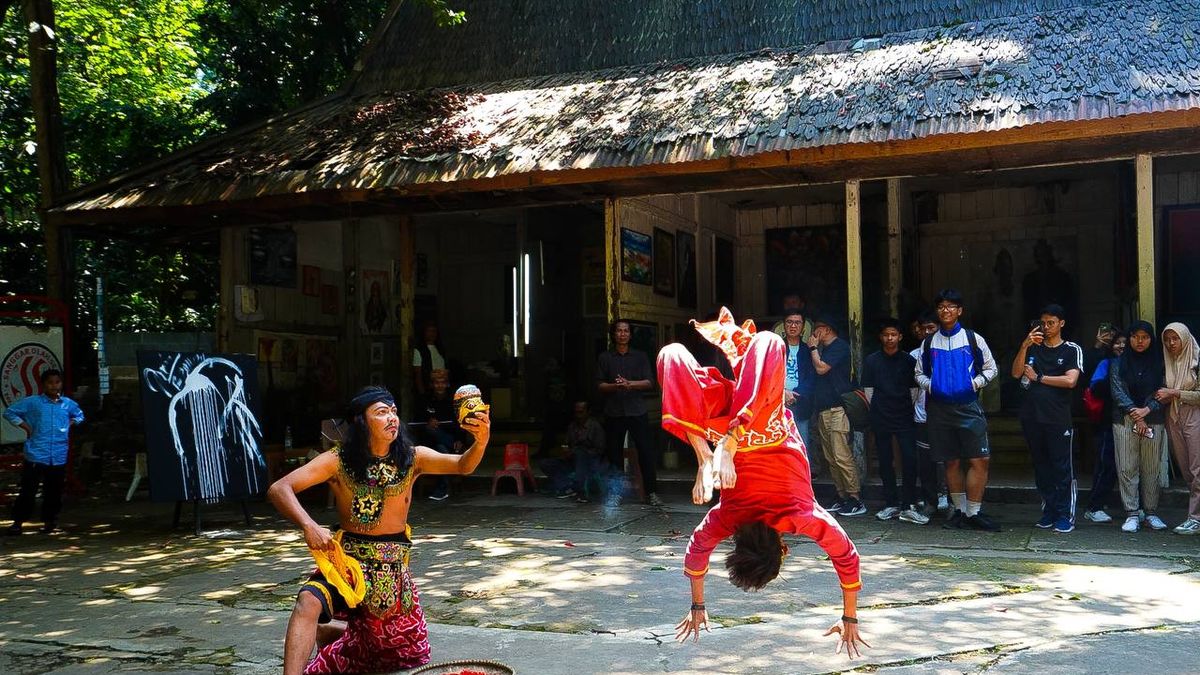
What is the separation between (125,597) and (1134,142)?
8.94m

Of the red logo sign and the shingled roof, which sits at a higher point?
the shingled roof

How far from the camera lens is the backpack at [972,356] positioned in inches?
332

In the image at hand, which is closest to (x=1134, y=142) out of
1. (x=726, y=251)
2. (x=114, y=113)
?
(x=726, y=251)

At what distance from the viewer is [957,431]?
333 inches

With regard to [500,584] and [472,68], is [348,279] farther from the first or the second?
[500,584]

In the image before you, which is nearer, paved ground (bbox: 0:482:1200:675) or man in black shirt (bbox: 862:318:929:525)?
paved ground (bbox: 0:482:1200:675)

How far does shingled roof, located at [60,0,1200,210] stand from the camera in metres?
8.55

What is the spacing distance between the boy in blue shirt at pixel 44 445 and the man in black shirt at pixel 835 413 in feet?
23.2

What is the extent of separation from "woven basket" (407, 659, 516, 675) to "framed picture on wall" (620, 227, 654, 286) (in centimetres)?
686

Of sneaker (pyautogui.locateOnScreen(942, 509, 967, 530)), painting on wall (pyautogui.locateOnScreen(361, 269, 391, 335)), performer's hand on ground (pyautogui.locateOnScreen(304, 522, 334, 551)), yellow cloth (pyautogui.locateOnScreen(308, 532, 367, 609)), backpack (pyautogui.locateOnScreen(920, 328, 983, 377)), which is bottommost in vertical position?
sneaker (pyautogui.locateOnScreen(942, 509, 967, 530))

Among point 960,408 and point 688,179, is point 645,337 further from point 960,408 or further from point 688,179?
point 960,408

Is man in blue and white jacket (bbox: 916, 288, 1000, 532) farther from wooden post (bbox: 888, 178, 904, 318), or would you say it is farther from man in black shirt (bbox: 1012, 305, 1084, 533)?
wooden post (bbox: 888, 178, 904, 318)

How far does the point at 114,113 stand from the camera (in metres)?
15.7

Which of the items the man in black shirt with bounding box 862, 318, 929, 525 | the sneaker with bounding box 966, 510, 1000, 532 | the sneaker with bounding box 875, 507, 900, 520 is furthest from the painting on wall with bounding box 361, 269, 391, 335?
the sneaker with bounding box 966, 510, 1000, 532
